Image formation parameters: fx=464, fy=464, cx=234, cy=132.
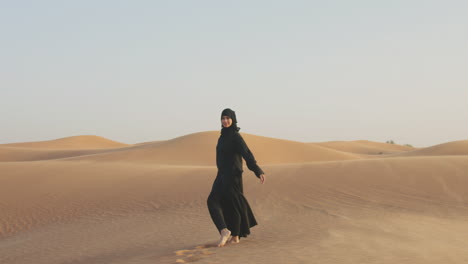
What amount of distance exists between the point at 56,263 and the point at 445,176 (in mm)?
12194

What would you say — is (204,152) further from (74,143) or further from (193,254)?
(74,143)

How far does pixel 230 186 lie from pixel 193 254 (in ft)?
3.81

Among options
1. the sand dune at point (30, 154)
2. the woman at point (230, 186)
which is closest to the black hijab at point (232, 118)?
the woman at point (230, 186)

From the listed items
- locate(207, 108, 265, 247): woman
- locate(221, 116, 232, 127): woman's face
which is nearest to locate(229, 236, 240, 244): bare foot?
locate(207, 108, 265, 247): woman

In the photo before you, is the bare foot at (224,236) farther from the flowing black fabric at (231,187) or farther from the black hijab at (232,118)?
the black hijab at (232,118)

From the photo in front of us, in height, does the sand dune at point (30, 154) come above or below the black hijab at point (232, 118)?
above

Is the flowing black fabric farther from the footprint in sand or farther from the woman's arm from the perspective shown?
the footprint in sand

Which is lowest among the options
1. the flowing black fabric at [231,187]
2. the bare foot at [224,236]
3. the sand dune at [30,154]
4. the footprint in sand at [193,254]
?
the footprint in sand at [193,254]

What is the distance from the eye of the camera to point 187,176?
17344 mm

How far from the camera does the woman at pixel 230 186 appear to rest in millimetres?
7121

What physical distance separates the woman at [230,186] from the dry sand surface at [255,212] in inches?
13.0

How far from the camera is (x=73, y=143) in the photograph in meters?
91.0

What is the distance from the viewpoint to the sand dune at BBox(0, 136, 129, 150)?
85550 mm

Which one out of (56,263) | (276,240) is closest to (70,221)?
(56,263)
